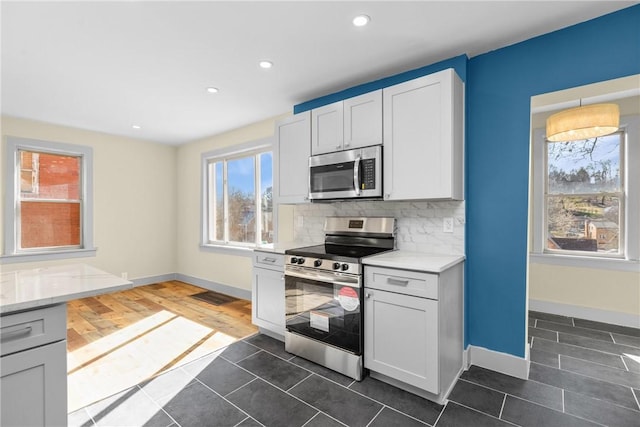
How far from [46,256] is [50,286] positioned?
3626 mm

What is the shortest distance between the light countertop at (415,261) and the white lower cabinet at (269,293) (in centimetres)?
98

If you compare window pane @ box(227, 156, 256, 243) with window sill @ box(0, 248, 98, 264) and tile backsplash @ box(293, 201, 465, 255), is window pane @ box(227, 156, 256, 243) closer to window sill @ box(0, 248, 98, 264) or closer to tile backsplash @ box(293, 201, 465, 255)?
tile backsplash @ box(293, 201, 465, 255)

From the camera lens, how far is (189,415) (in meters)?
1.91

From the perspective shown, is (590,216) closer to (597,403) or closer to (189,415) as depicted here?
(597,403)

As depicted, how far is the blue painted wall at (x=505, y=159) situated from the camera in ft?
6.91

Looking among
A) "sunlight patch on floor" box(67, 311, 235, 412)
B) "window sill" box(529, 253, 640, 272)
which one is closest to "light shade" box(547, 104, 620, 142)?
"window sill" box(529, 253, 640, 272)

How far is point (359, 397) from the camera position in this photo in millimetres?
Answer: 2096

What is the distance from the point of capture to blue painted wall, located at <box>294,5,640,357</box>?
6.95 feet

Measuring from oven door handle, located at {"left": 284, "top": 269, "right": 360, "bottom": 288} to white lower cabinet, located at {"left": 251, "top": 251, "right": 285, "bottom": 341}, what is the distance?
250mm

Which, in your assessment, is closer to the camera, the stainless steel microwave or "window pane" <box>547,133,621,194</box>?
the stainless steel microwave

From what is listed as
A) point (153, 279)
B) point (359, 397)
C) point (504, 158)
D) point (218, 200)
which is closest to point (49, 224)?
point (153, 279)

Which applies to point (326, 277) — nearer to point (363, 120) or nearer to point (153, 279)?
point (363, 120)

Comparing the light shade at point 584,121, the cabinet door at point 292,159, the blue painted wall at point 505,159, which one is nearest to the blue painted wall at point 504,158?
the blue painted wall at point 505,159

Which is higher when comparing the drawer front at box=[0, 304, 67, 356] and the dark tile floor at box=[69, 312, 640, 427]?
the drawer front at box=[0, 304, 67, 356]
